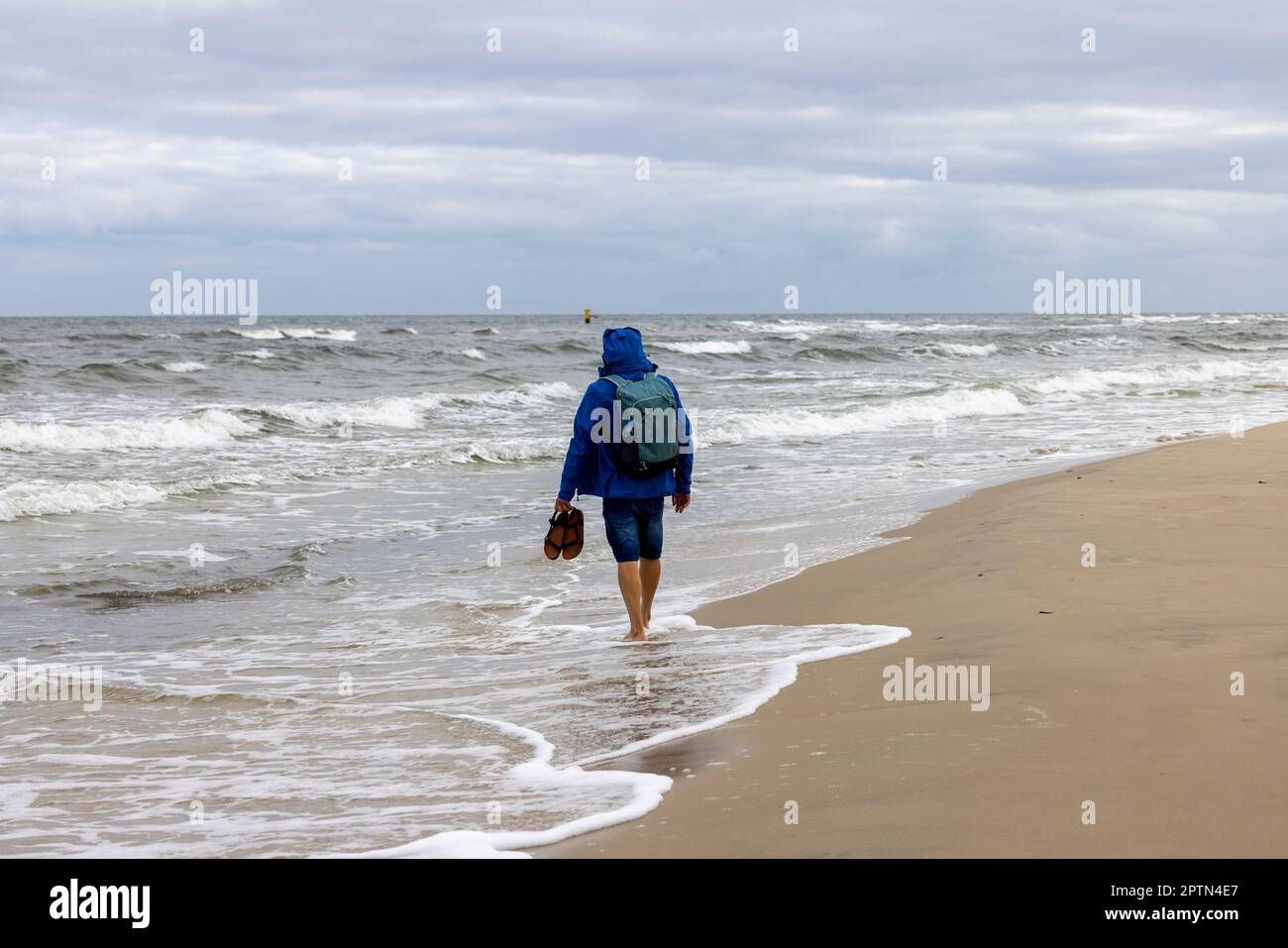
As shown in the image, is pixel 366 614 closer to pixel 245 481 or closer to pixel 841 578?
pixel 841 578

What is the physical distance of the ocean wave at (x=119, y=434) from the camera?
1806cm

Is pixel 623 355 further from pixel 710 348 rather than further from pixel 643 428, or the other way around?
pixel 710 348

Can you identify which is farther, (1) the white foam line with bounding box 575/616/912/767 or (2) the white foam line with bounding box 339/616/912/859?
(1) the white foam line with bounding box 575/616/912/767

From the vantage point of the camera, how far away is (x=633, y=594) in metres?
6.82

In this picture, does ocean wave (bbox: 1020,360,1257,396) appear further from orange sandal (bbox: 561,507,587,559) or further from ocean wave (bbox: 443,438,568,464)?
orange sandal (bbox: 561,507,587,559)

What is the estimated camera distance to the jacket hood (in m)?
6.82

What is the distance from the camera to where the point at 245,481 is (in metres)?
14.5

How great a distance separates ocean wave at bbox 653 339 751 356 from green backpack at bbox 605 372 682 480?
41.1 m

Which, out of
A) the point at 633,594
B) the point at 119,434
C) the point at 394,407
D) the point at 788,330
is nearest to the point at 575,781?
the point at 633,594

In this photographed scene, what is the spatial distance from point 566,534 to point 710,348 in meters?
44.4

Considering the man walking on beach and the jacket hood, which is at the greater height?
the jacket hood

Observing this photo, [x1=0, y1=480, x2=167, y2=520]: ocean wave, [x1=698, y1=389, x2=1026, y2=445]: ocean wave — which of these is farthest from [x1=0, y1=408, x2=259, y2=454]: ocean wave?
[x1=698, y1=389, x2=1026, y2=445]: ocean wave

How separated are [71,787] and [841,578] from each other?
4.75 meters
